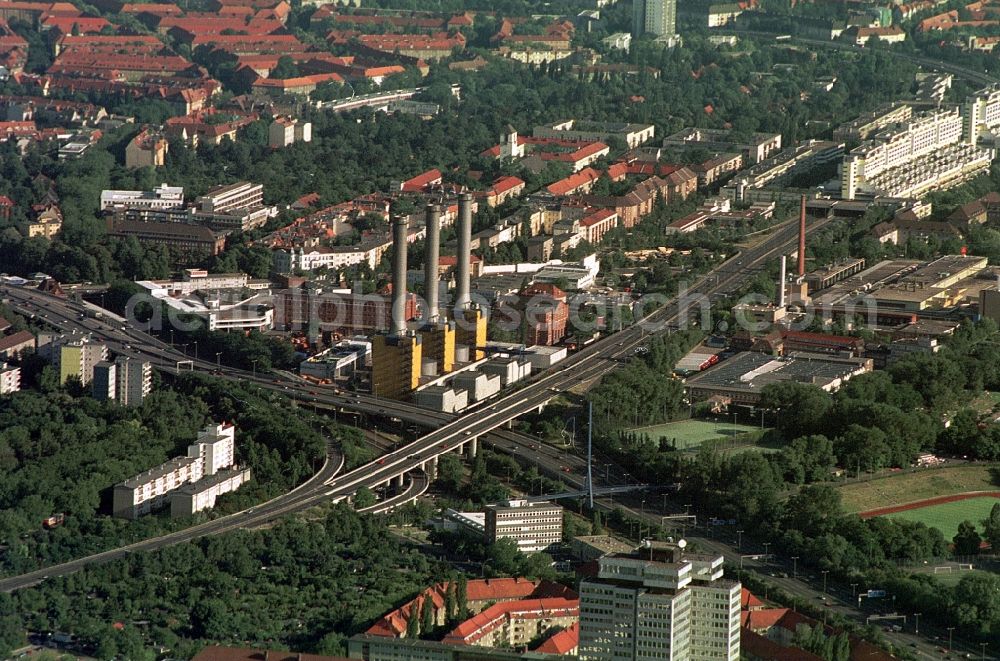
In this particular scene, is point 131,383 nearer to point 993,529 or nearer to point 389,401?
point 389,401

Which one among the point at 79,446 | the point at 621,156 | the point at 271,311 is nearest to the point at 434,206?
the point at 271,311

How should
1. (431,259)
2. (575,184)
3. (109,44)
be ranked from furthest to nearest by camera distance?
(109,44), (575,184), (431,259)

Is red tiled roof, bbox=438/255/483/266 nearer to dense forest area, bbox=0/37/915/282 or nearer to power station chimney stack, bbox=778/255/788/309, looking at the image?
dense forest area, bbox=0/37/915/282

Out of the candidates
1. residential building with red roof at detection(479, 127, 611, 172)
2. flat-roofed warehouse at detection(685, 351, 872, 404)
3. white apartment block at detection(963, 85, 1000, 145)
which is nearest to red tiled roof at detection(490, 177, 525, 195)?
residential building with red roof at detection(479, 127, 611, 172)

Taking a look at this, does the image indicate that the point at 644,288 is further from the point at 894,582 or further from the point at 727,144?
the point at 894,582

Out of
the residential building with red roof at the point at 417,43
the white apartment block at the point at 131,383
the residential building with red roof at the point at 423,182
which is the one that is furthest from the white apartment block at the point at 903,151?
the white apartment block at the point at 131,383

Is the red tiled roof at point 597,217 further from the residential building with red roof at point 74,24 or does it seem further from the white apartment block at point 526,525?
the residential building with red roof at point 74,24

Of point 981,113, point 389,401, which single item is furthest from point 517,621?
point 981,113
